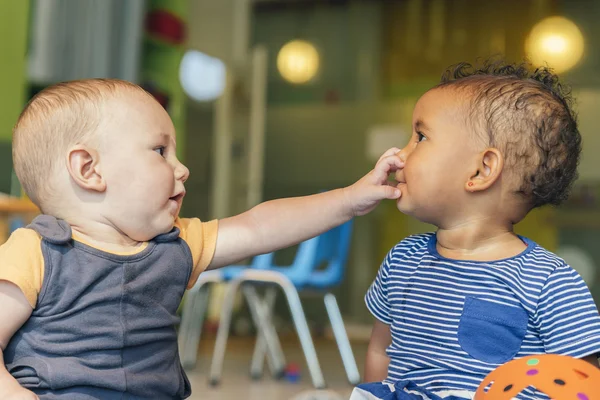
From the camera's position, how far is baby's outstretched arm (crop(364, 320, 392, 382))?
1.17 metres

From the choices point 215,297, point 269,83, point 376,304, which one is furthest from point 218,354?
point 269,83

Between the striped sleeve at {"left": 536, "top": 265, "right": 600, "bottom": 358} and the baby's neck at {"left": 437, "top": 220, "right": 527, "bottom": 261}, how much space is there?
91 millimetres

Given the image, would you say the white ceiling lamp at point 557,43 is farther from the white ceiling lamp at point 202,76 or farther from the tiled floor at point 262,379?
the tiled floor at point 262,379

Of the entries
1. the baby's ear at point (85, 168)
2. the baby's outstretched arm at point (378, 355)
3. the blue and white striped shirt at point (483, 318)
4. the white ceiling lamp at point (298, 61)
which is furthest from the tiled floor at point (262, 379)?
the white ceiling lamp at point (298, 61)

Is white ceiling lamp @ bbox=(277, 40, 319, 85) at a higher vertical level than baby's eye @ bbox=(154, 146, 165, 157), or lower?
higher

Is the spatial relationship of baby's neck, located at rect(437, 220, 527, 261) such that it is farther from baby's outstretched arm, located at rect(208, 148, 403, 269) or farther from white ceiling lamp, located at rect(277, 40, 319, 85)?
white ceiling lamp, located at rect(277, 40, 319, 85)

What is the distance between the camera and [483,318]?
990 millimetres

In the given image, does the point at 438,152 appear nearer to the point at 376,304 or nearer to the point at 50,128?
the point at 376,304

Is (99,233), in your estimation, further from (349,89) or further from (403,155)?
(349,89)

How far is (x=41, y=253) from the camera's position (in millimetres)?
887

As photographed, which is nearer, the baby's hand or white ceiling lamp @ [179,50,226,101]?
the baby's hand

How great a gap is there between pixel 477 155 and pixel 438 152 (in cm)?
5

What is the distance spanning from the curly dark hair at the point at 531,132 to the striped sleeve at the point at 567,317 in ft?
0.46

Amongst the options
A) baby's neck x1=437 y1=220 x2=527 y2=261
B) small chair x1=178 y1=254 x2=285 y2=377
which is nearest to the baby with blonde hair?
baby's neck x1=437 y1=220 x2=527 y2=261
